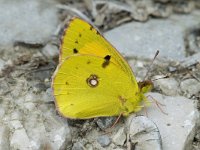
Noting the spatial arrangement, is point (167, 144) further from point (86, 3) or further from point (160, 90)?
point (86, 3)

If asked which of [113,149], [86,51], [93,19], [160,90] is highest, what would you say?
[93,19]

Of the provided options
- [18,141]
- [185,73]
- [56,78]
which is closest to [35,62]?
[56,78]

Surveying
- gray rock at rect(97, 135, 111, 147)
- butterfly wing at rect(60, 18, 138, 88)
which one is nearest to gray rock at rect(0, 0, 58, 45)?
butterfly wing at rect(60, 18, 138, 88)

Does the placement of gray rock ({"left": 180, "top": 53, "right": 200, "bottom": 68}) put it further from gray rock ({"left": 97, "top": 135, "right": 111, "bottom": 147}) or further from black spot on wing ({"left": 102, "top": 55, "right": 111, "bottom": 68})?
gray rock ({"left": 97, "top": 135, "right": 111, "bottom": 147})

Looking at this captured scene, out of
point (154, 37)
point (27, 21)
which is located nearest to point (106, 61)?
point (154, 37)

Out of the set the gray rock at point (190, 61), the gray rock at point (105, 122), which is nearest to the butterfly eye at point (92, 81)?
the gray rock at point (105, 122)

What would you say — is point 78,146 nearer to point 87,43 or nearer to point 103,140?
point 103,140

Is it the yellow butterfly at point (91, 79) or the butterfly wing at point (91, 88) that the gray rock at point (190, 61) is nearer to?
the yellow butterfly at point (91, 79)
